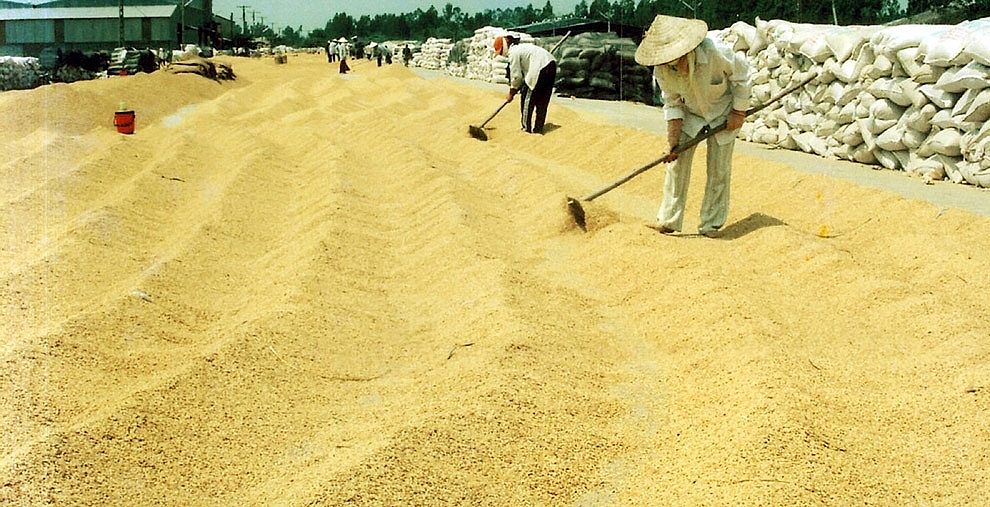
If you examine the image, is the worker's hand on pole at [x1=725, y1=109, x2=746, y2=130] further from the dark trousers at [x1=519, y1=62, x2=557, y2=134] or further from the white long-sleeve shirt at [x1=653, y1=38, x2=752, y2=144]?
the dark trousers at [x1=519, y1=62, x2=557, y2=134]

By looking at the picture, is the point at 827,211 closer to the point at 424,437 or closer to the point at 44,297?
the point at 424,437

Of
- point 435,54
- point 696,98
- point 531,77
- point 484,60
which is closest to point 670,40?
point 696,98

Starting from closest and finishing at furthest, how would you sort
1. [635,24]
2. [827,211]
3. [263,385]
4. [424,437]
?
[424,437], [263,385], [827,211], [635,24]

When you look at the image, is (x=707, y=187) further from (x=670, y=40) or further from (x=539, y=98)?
(x=539, y=98)

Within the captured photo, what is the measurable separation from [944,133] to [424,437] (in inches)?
212

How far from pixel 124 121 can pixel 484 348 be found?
890 centimetres

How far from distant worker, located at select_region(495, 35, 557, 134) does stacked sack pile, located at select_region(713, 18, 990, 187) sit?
217cm

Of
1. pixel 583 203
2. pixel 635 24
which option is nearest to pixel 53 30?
pixel 635 24

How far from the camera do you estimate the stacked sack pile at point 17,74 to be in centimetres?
1988

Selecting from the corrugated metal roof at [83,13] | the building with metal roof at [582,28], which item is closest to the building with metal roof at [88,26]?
the corrugated metal roof at [83,13]

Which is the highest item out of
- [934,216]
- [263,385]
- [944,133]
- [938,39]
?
[938,39]

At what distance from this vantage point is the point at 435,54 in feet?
121

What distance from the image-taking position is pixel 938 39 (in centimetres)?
676

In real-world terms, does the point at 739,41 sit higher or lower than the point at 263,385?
higher
